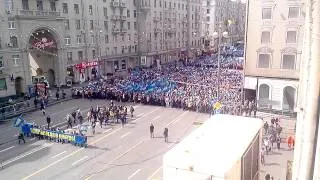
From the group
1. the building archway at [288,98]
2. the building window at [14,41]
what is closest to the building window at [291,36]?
the building archway at [288,98]

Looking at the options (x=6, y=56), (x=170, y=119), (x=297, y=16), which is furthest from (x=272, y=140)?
(x=6, y=56)

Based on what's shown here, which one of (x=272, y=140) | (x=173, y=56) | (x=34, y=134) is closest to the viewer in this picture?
(x=272, y=140)

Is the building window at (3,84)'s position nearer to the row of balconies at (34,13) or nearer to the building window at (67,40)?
the row of balconies at (34,13)

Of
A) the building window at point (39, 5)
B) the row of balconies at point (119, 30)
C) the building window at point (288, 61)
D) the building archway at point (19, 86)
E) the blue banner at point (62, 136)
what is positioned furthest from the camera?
the row of balconies at point (119, 30)

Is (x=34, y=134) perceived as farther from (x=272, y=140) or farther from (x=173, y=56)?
(x=173, y=56)

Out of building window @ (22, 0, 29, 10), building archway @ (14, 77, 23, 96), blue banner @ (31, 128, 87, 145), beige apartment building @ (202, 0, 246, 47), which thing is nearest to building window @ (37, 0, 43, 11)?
building window @ (22, 0, 29, 10)
